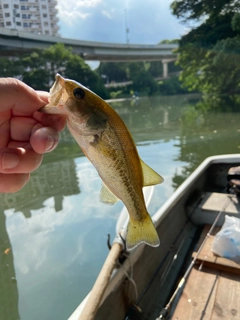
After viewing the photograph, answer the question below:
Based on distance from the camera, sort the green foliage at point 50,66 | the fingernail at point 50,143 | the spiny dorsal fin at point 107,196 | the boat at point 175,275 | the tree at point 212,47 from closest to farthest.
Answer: the fingernail at point 50,143
the spiny dorsal fin at point 107,196
the boat at point 175,275
the green foliage at point 50,66
the tree at point 212,47

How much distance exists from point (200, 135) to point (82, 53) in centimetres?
1266

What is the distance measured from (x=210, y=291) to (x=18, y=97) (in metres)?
2.15

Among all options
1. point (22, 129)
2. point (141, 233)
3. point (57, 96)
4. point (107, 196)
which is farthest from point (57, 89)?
point (141, 233)

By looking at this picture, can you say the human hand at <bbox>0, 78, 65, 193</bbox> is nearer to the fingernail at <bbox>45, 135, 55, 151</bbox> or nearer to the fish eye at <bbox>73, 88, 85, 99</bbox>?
the fingernail at <bbox>45, 135, 55, 151</bbox>

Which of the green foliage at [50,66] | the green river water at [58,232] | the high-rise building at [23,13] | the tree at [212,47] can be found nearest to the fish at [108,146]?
the green river water at [58,232]

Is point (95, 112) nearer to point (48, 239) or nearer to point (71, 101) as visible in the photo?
point (71, 101)

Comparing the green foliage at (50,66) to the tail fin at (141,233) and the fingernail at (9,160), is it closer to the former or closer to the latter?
the fingernail at (9,160)

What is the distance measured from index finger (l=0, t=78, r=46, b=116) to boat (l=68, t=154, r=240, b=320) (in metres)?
1.32

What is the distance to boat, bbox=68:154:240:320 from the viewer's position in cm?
213

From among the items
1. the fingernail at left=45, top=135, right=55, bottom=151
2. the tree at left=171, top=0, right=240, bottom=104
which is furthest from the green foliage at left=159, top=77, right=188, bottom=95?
the fingernail at left=45, top=135, right=55, bottom=151

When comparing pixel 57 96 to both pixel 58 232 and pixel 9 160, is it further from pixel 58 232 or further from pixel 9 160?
pixel 58 232

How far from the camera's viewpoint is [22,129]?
129cm

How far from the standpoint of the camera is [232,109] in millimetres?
20266

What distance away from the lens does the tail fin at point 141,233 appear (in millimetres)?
1230
